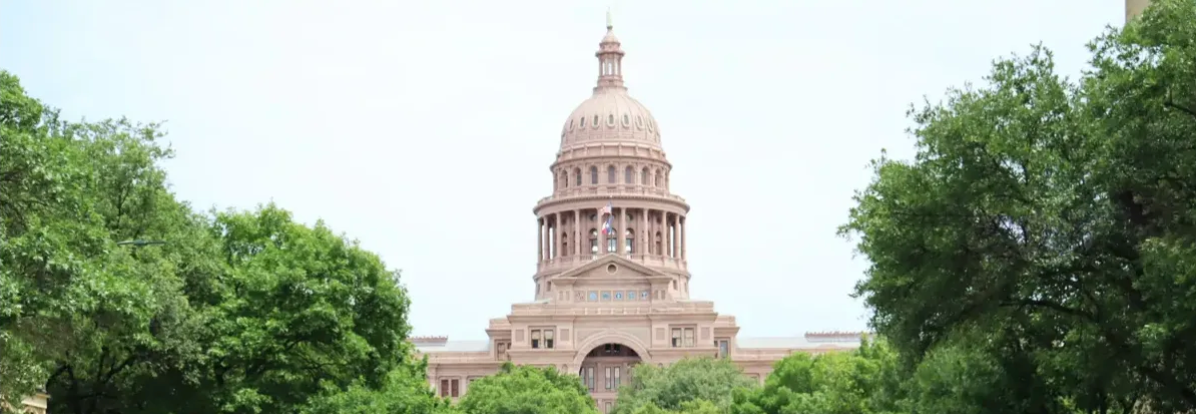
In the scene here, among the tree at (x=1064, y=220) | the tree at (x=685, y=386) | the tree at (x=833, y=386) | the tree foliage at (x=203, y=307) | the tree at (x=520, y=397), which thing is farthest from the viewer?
the tree at (x=685, y=386)

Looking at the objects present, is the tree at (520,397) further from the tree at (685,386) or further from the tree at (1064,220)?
the tree at (1064,220)

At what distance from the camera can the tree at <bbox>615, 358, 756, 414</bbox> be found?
16350 centimetres

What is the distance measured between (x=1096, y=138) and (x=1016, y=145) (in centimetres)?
247

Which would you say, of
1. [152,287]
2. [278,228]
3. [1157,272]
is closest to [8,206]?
[152,287]

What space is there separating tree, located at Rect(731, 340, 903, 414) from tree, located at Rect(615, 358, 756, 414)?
25922mm

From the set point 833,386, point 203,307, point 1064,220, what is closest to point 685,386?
point 833,386

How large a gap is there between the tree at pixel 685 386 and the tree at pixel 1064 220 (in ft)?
335

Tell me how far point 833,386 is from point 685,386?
60242 millimetres

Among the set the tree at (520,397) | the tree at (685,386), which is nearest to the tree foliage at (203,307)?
the tree at (520,397)

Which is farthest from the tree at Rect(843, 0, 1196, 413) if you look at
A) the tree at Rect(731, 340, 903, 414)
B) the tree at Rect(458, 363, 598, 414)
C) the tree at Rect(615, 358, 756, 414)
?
the tree at Rect(615, 358, 756, 414)

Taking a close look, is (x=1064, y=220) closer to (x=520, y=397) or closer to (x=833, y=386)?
(x=833, y=386)

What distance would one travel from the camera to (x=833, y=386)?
105250 millimetres

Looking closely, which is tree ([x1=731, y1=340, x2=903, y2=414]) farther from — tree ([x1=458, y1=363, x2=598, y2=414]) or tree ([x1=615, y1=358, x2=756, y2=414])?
tree ([x1=615, y1=358, x2=756, y2=414])

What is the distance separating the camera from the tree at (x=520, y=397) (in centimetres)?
12431
